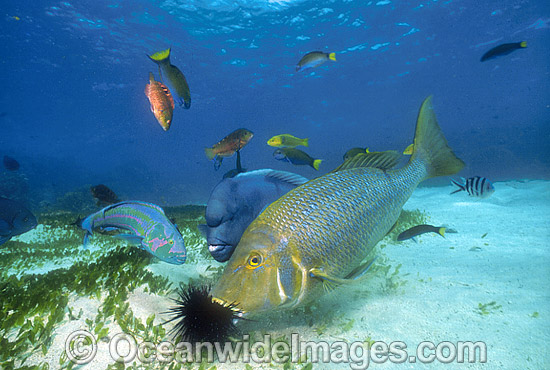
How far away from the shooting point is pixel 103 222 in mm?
2484

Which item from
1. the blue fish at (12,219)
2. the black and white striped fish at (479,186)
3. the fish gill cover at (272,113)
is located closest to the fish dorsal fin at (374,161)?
the fish gill cover at (272,113)

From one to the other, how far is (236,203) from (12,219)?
444 cm

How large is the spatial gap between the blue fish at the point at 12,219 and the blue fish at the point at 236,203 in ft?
12.7

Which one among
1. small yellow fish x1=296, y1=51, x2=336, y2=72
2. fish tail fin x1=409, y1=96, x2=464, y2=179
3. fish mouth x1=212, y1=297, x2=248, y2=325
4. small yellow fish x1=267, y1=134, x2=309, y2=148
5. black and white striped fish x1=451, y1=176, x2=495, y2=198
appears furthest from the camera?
small yellow fish x1=296, y1=51, x2=336, y2=72

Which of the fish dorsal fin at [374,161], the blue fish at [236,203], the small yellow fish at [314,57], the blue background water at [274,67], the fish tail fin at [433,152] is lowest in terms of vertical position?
the blue fish at [236,203]

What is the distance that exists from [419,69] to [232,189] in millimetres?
38394

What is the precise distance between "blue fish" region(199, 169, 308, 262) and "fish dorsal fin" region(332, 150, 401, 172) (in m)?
0.69

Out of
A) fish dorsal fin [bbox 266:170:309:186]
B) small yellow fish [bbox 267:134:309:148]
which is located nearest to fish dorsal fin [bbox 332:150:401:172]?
fish dorsal fin [bbox 266:170:309:186]

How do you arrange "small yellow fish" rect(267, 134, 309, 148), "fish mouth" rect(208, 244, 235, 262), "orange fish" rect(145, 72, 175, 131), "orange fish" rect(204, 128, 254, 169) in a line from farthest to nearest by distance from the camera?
"small yellow fish" rect(267, 134, 309, 148) < "orange fish" rect(204, 128, 254, 169) < "orange fish" rect(145, 72, 175, 131) < "fish mouth" rect(208, 244, 235, 262)

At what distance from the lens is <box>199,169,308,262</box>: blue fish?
100 inches

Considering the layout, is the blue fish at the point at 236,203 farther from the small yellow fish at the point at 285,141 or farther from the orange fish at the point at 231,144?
the small yellow fish at the point at 285,141

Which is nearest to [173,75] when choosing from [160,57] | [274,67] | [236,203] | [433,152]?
[160,57]

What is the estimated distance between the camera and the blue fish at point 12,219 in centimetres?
399

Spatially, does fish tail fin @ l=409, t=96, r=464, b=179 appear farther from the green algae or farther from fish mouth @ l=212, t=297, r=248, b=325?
the green algae
